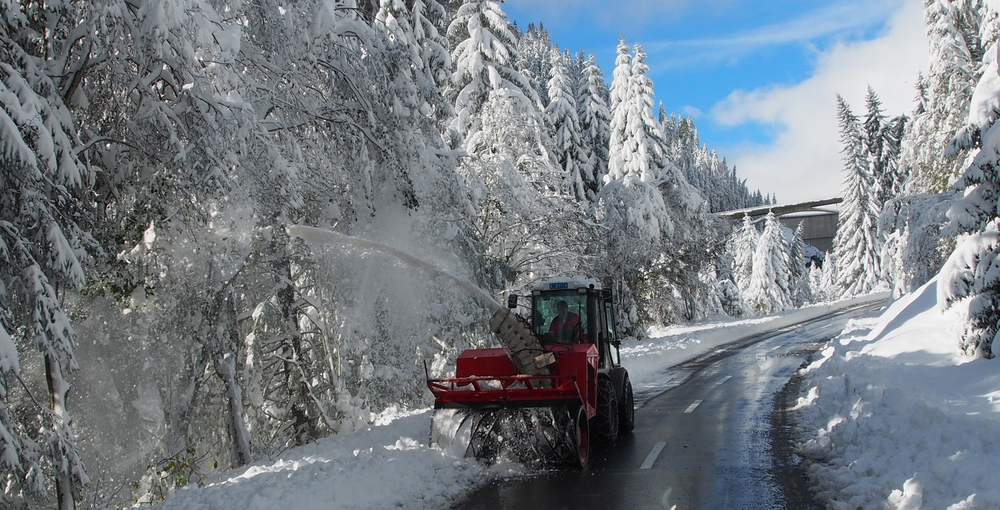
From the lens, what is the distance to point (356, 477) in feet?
25.0

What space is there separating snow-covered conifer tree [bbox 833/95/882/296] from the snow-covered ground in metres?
48.6

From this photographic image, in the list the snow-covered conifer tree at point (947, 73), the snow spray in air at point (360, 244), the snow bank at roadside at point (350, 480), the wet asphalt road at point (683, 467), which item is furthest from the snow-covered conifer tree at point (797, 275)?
the snow bank at roadside at point (350, 480)

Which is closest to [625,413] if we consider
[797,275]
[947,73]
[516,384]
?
[516,384]

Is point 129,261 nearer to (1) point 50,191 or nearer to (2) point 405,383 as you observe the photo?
(1) point 50,191

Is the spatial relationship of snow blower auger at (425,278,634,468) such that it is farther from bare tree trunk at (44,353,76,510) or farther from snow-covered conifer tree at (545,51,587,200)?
snow-covered conifer tree at (545,51,587,200)

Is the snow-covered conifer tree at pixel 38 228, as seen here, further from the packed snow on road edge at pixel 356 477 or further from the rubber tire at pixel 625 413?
the rubber tire at pixel 625 413

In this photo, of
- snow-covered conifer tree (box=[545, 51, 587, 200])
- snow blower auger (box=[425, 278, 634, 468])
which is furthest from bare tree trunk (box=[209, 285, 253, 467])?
snow-covered conifer tree (box=[545, 51, 587, 200])

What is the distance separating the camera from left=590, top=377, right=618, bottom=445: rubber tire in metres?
10.2

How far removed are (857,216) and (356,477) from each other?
59595 millimetres

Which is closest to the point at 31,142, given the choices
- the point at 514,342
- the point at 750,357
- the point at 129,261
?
the point at 129,261

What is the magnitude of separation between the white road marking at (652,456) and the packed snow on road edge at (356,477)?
1657 millimetres

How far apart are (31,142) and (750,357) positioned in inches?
858

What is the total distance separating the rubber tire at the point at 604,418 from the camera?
10219 mm

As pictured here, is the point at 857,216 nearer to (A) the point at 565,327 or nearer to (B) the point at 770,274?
(B) the point at 770,274
